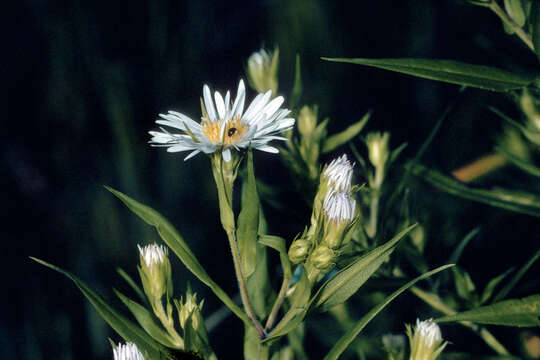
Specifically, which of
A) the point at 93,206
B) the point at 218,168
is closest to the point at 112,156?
the point at 93,206

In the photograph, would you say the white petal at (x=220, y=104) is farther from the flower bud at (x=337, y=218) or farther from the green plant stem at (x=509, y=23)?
the green plant stem at (x=509, y=23)

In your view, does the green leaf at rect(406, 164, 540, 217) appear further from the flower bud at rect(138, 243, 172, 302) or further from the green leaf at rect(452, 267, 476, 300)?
the flower bud at rect(138, 243, 172, 302)

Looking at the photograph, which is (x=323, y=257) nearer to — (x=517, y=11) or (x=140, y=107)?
(x=517, y=11)

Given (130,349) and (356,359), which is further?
(356,359)

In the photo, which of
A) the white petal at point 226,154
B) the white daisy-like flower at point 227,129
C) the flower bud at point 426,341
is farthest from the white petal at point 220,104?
the flower bud at point 426,341

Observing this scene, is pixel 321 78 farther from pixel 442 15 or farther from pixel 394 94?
pixel 442 15

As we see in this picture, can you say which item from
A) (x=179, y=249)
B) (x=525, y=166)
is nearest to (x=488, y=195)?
(x=525, y=166)

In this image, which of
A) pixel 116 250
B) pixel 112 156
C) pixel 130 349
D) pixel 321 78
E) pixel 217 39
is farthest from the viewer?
pixel 217 39
